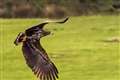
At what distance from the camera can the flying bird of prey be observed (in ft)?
12.0

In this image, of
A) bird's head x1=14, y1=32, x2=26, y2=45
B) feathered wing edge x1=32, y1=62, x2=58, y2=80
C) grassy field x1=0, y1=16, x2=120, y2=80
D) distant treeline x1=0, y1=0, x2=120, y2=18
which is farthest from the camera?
distant treeline x1=0, y1=0, x2=120, y2=18

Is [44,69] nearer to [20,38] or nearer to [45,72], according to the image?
[45,72]

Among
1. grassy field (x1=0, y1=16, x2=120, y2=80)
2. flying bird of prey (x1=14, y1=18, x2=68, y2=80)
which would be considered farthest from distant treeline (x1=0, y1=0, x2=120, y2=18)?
flying bird of prey (x1=14, y1=18, x2=68, y2=80)

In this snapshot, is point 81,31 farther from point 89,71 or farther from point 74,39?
point 89,71

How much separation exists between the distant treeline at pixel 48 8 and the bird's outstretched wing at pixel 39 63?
89.5ft

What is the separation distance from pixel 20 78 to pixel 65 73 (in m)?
1.33

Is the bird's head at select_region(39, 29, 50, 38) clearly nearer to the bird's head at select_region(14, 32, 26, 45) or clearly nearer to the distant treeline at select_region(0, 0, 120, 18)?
the bird's head at select_region(14, 32, 26, 45)

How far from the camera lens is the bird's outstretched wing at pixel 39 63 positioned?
372 cm

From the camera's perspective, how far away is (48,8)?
32.4 m

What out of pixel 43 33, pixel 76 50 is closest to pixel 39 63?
pixel 43 33

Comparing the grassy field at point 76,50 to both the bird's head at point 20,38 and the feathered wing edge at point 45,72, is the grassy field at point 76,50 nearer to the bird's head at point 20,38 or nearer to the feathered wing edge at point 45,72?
the feathered wing edge at point 45,72

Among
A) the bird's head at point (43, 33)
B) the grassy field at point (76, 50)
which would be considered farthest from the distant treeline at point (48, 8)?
the bird's head at point (43, 33)

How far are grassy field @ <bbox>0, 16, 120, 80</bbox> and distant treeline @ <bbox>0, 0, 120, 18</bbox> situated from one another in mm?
1589

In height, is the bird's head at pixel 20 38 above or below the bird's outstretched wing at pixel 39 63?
above
